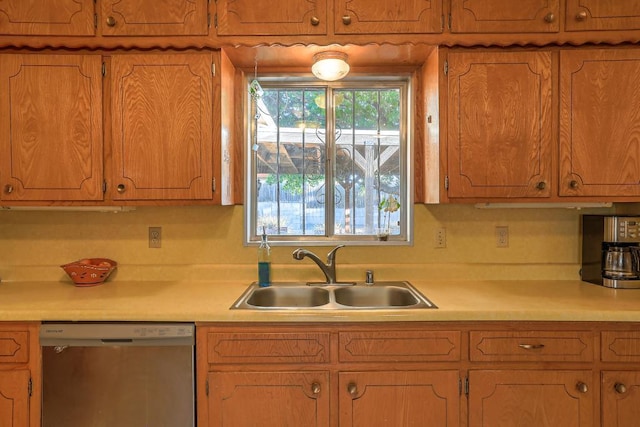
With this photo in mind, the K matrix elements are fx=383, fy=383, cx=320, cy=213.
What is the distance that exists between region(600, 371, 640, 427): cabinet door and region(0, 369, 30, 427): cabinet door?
7.29 feet

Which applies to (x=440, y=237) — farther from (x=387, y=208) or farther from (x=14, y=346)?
(x=14, y=346)

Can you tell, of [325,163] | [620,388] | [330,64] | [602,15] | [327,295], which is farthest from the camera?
[325,163]

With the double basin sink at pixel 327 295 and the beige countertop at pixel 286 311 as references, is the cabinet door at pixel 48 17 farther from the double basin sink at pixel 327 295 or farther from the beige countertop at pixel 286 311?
the double basin sink at pixel 327 295

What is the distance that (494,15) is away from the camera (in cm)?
170

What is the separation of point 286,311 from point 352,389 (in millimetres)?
392

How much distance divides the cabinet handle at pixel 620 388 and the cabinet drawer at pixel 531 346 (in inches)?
5.6

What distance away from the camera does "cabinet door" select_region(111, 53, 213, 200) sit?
172 centimetres

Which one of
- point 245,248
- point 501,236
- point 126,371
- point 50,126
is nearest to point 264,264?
point 245,248

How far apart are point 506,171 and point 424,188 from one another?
426 millimetres

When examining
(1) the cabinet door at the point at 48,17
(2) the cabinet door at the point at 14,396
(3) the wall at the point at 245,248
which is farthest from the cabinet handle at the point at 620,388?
(1) the cabinet door at the point at 48,17

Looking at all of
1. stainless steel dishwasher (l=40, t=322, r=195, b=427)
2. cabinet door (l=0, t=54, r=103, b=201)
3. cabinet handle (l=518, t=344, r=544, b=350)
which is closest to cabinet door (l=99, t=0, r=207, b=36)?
cabinet door (l=0, t=54, r=103, b=201)

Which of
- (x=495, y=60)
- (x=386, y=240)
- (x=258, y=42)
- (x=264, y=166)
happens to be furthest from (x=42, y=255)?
(x=495, y=60)

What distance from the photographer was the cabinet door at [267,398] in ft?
4.84

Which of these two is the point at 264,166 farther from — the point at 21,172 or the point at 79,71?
the point at 21,172
